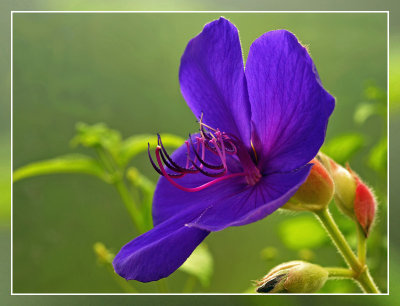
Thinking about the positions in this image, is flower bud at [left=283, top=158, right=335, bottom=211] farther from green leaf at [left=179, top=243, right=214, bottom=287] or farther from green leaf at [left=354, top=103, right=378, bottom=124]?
green leaf at [left=354, top=103, right=378, bottom=124]

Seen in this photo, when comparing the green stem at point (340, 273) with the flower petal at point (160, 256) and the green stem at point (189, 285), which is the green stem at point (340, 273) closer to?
the flower petal at point (160, 256)

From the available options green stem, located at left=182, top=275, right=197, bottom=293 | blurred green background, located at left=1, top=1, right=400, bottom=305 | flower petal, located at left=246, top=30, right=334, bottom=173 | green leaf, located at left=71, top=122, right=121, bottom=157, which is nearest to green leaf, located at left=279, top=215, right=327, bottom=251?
blurred green background, located at left=1, top=1, right=400, bottom=305

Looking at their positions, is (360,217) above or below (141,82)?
below

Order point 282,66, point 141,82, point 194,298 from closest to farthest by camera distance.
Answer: point 282,66 < point 194,298 < point 141,82

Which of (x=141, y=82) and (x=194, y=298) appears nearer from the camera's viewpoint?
(x=194, y=298)

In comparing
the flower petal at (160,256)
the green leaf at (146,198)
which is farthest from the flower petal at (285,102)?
the green leaf at (146,198)

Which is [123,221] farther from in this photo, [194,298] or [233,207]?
[233,207]

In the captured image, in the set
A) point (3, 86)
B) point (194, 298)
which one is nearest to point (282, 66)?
point (194, 298)

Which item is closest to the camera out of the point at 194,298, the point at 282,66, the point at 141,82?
the point at 282,66
